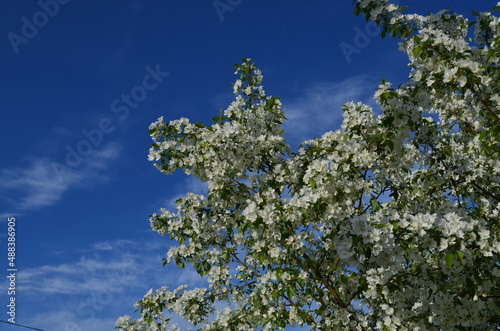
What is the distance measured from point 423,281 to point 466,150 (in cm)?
362

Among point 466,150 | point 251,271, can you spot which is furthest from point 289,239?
point 466,150

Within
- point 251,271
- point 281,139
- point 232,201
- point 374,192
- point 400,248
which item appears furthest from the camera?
point 251,271

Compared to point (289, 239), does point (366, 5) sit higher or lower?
higher

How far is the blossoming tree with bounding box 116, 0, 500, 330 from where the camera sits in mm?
4969

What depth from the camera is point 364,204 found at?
6.05 meters

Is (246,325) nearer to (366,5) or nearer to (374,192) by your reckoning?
(374,192)

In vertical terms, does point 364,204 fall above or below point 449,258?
above

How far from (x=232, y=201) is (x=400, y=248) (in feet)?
10.3

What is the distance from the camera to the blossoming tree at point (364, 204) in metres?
4.97

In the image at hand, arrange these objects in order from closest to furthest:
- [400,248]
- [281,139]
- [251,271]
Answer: [400,248], [281,139], [251,271]

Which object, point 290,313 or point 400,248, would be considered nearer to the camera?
point 400,248

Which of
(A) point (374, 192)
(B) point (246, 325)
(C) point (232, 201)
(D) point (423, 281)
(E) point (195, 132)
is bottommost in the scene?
(D) point (423, 281)

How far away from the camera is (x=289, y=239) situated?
547cm

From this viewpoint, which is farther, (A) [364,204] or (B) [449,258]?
(A) [364,204]
